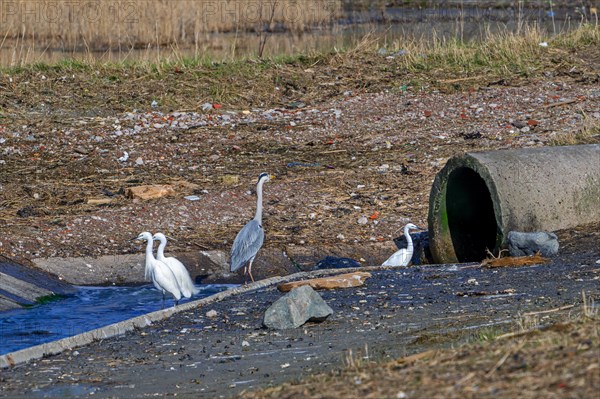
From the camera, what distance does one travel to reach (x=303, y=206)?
11.9 metres

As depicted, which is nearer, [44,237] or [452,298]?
[452,298]

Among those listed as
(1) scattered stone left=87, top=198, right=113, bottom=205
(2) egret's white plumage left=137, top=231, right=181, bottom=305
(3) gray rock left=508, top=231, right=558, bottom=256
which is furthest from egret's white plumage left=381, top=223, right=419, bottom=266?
(1) scattered stone left=87, top=198, right=113, bottom=205

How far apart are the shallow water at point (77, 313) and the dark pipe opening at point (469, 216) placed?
2457 mm

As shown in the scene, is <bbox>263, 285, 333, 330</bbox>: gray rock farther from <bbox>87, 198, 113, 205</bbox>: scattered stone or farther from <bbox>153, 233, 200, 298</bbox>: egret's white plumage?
<bbox>87, 198, 113, 205</bbox>: scattered stone

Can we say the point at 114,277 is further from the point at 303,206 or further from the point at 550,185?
the point at 550,185

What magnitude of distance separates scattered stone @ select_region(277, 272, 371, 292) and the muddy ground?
0.09 metres

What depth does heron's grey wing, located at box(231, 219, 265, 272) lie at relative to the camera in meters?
9.79

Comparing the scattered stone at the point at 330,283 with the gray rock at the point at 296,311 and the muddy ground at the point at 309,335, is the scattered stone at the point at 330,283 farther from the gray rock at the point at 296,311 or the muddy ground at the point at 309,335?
the gray rock at the point at 296,311

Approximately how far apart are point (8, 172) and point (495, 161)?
Answer: 6.43 m

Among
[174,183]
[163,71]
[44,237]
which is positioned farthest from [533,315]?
[163,71]

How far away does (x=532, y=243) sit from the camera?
30.5 feet

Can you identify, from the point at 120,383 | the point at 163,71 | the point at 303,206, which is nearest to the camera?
the point at 120,383

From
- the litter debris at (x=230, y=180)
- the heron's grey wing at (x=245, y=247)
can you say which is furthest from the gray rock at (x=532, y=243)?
the litter debris at (x=230, y=180)

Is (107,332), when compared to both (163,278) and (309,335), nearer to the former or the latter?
(309,335)
